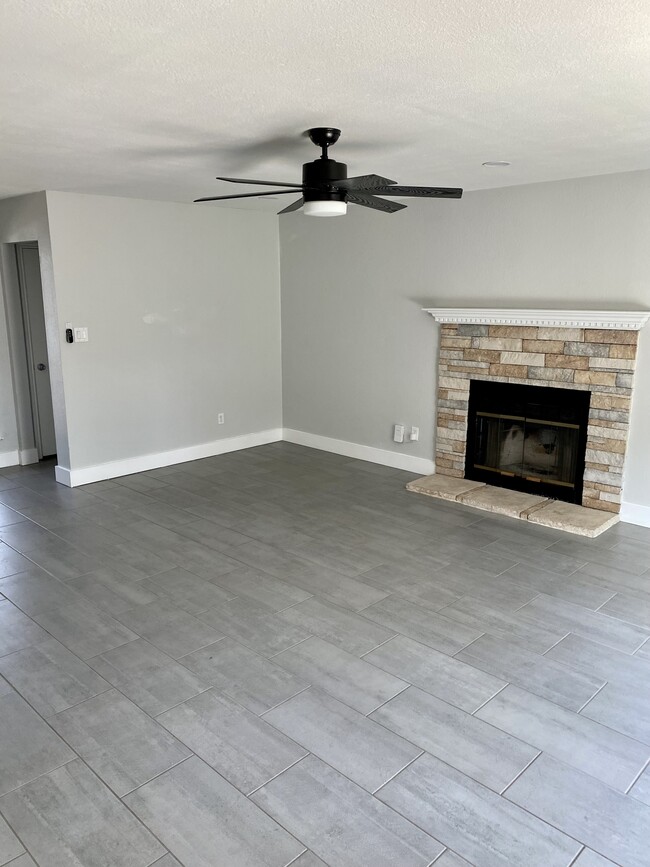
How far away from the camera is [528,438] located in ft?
16.5

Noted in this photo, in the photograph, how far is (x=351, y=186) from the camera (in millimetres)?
3033

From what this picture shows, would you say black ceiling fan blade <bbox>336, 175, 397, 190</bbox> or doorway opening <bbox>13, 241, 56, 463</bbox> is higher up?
black ceiling fan blade <bbox>336, 175, 397, 190</bbox>

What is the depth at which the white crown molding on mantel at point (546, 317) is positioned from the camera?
4.22 m

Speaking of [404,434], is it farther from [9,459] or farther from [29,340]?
[9,459]

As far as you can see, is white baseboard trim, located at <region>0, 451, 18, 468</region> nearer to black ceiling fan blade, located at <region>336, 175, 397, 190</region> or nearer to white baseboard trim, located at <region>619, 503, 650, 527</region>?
black ceiling fan blade, located at <region>336, 175, 397, 190</region>

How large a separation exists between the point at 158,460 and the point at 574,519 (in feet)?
12.1

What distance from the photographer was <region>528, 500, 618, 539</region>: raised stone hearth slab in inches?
169

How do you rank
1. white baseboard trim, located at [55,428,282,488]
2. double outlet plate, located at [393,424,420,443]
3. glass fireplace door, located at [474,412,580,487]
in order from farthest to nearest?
double outlet plate, located at [393,424,420,443] < white baseboard trim, located at [55,428,282,488] < glass fireplace door, located at [474,412,580,487]

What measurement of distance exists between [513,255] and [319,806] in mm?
4089

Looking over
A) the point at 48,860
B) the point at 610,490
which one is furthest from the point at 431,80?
the point at 610,490

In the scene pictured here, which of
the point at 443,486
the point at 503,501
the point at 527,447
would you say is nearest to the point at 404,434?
the point at 443,486

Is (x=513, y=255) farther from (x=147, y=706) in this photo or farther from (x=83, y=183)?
(x=147, y=706)

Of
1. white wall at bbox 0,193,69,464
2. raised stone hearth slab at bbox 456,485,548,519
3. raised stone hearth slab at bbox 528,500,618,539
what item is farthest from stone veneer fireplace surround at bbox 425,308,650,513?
white wall at bbox 0,193,69,464

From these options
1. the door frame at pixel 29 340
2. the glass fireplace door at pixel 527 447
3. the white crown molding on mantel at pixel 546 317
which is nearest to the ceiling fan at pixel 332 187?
the white crown molding on mantel at pixel 546 317
